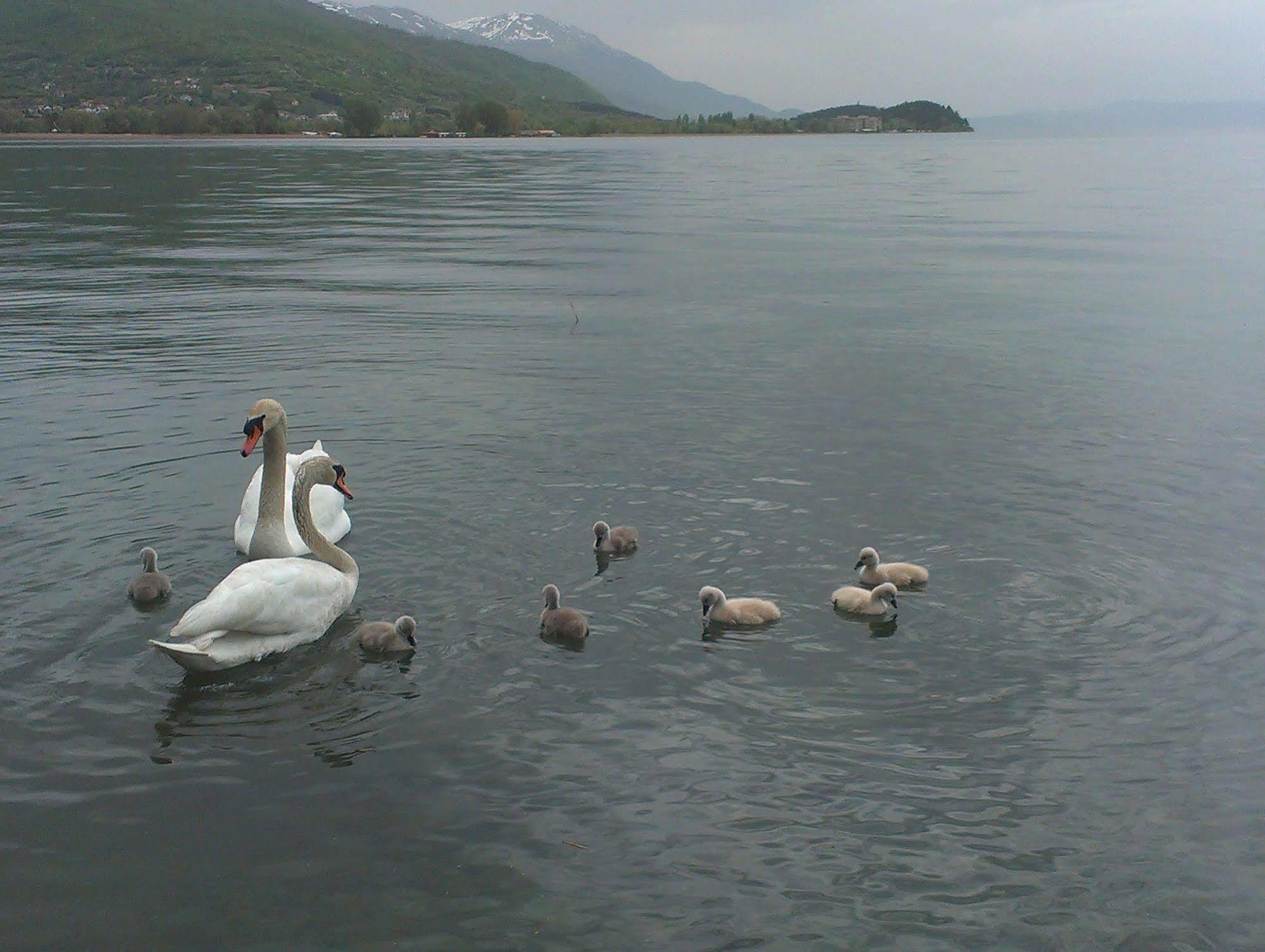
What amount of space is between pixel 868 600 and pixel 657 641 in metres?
1.77

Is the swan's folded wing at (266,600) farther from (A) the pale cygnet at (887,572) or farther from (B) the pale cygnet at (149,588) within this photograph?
(A) the pale cygnet at (887,572)

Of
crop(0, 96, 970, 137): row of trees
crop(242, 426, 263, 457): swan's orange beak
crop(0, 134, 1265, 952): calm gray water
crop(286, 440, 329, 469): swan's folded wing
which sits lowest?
crop(0, 134, 1265, 952): calm gray water

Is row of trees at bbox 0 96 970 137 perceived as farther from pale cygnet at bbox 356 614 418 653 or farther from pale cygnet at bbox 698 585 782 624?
pale cygnet at bbox 698 585 782 624

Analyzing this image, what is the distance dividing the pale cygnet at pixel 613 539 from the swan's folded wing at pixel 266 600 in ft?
8.23

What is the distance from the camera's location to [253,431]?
10602 mm

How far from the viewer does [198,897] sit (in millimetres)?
6406

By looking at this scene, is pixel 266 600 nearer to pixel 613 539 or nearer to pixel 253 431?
pixel 253 431

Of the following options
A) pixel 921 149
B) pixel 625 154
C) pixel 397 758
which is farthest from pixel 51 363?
pixel 921 149

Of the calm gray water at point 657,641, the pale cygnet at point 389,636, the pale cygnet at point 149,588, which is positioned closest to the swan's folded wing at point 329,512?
the calm gray water at point 657,641

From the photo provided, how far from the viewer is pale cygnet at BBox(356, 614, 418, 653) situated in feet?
30.0

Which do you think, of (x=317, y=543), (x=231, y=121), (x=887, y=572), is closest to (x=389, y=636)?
(x=317, y=543)

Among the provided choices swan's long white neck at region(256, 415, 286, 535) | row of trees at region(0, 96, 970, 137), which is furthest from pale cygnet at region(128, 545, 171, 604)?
row of trees at region(0, 96, 970, 137)

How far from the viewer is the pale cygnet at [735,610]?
9570 mm

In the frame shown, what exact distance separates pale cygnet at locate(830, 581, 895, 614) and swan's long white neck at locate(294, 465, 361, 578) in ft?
13.3
